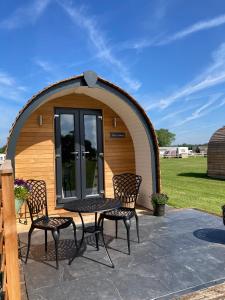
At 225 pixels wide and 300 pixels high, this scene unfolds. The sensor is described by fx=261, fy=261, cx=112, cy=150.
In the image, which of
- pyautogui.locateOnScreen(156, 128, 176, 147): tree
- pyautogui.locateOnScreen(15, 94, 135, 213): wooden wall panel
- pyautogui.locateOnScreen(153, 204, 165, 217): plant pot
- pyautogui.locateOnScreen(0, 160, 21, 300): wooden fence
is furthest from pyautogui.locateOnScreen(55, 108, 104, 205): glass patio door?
pyautogui.locateOnScreen(156, 128, 176, 147): tree

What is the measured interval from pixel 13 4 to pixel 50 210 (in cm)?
589

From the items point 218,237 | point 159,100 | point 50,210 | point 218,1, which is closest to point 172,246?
point 218,237

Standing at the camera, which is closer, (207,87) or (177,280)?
(177,280)

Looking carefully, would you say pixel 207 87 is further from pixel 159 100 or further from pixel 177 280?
pixel 177 280

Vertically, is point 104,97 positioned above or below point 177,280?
above

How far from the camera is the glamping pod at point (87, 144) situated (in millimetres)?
5742

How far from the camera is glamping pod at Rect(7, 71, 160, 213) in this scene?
18.8 feet

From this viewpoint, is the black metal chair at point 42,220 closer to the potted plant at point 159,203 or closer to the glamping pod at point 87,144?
the glamping pod at point 87,144

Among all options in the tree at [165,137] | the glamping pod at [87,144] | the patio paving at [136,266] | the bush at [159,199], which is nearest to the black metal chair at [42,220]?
the patio paving at [136,266]

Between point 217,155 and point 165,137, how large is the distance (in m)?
77.4

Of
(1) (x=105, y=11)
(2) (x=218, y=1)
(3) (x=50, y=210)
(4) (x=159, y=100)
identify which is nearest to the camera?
(3) (x=50, y=210)

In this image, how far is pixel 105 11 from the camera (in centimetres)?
835

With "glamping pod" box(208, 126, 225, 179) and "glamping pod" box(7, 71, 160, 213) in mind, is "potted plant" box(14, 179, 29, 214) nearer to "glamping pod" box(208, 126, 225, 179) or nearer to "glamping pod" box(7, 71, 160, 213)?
"glamping pod" box(7, 71, 160, 213)

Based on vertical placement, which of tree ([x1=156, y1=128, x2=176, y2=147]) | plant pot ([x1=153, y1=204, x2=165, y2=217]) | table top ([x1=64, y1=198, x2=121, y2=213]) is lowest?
plant pot ([x1=153, y1=204, x2=165, y2=217])
